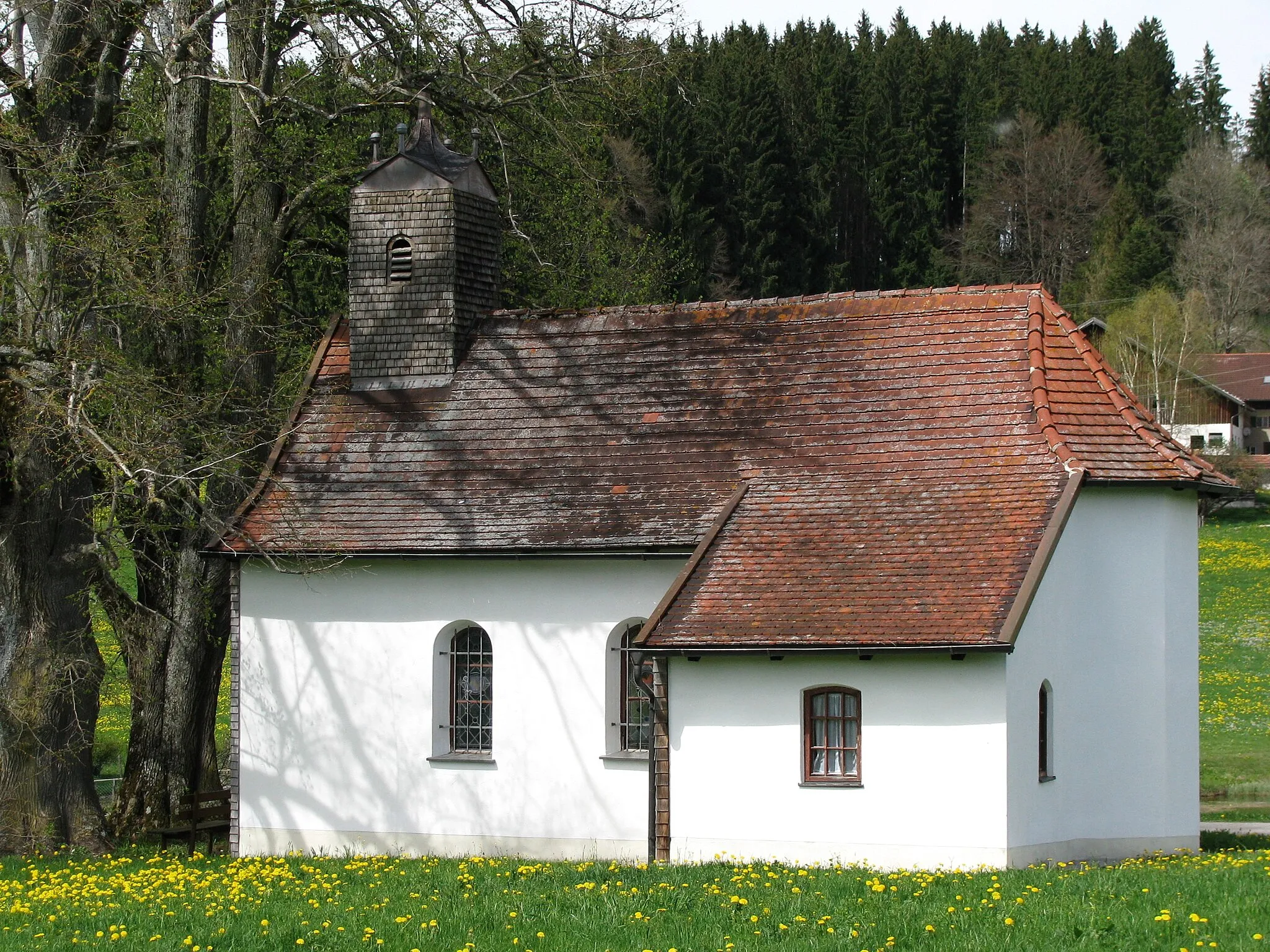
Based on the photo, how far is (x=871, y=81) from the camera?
253ft

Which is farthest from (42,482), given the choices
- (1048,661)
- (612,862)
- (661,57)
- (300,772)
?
(1048,661)

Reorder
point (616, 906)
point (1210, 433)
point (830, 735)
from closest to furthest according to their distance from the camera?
point (616, 906) < point (830, 735) < point (1210, 433)

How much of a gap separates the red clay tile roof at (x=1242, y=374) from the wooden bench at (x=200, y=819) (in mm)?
61951

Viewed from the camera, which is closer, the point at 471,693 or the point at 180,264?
the point at 471,693

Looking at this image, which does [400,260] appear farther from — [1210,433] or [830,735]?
[1210,433]

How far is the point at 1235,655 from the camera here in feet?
125

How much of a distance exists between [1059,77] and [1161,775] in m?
74.2

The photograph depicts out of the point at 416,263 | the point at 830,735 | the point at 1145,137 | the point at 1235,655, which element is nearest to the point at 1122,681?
the point at 830,735

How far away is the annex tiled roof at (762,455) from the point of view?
17984mm

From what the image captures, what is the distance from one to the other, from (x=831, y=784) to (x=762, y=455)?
4338 mm

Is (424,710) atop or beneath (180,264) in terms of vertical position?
beneath

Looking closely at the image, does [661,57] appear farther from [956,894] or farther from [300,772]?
[956,894]

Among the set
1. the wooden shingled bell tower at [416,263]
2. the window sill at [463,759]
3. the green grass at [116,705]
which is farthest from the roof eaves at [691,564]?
the green grass at [116,705]

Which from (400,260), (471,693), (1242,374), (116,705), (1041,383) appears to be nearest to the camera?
(1041,383)
